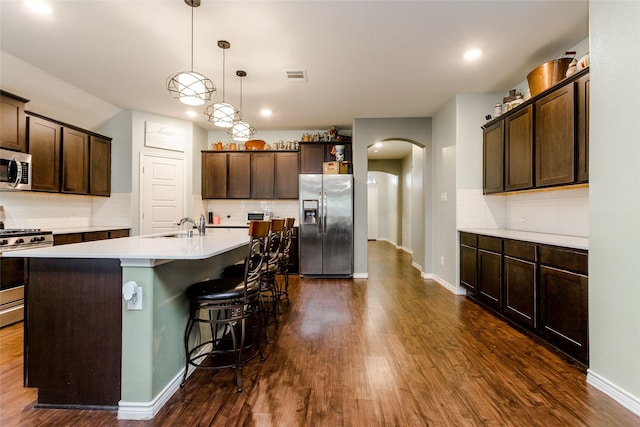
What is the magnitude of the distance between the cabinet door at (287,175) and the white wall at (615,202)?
14.4 ft

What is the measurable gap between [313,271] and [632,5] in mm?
4505

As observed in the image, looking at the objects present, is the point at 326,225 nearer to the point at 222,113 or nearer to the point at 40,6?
the point at 222,113

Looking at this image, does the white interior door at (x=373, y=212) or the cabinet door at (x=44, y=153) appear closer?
the cabinet door at (x=44, y=153)

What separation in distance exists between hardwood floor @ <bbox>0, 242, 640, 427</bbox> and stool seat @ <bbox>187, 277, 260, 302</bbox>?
23.1 inches

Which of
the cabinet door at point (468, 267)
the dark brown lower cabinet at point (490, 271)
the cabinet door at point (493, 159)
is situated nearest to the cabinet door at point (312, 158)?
the cabinet door at point (493, 159)

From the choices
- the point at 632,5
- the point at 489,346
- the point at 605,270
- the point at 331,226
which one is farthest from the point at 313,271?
the point at 632,5

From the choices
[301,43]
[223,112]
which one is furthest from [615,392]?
[223,112]

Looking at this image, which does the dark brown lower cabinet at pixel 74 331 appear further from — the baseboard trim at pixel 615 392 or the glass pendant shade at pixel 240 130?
the baseboard trim at pixel 615 392

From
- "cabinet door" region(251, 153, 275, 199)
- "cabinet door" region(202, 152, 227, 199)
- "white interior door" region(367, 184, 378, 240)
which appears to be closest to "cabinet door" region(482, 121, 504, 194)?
"cabinet door" region(251, 153, 275, 199)

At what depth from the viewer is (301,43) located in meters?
2.91

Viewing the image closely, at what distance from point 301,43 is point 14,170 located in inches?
138

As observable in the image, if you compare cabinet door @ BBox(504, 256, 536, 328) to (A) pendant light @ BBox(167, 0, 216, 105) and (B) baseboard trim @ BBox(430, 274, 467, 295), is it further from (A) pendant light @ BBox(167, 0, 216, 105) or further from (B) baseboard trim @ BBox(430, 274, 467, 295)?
(A) pendant light @ BBox(167, 0, 216, 105)

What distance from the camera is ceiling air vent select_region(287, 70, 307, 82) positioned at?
3.51m

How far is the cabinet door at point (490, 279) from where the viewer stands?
321cm
